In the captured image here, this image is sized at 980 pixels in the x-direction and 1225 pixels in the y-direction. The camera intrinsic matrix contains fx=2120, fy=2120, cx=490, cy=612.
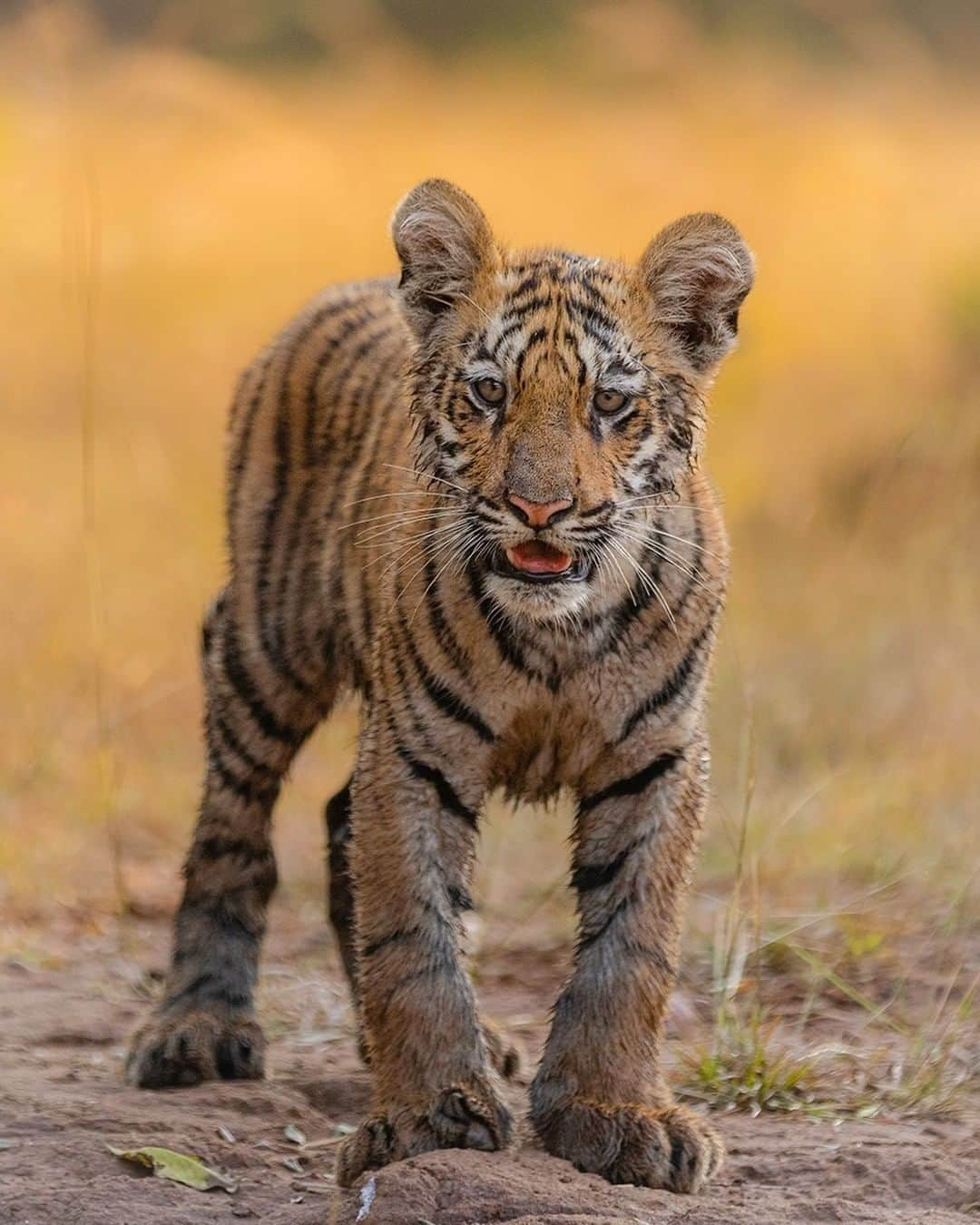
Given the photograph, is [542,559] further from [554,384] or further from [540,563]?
[554,384]

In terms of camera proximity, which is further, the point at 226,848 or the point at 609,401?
the point at 226,848

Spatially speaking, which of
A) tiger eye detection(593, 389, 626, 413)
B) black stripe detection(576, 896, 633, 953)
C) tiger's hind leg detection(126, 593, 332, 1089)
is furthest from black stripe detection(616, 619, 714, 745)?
tiger's hind leg detection(126, 593, 332, 1089)

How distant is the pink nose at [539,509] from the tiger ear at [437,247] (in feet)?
1.97

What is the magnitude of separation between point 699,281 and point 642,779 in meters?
0.92

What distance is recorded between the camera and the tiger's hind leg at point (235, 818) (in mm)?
4703

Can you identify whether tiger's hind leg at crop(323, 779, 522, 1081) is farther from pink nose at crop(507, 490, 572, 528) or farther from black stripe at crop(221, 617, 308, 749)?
pink nose at crop(507, 490, 572, 528)

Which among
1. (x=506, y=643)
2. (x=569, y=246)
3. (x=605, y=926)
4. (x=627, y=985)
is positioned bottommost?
(x=627, y=985)

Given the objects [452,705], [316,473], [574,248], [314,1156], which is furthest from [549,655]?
[574,248]

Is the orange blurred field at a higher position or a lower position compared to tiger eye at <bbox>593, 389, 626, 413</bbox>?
higher

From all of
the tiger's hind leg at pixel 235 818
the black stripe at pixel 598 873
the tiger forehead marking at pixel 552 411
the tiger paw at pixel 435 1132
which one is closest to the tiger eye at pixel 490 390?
the tiger forehead marking at pixel 552 411

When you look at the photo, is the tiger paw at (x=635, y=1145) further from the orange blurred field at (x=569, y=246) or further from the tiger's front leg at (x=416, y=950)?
the orange blurred field at (x=569, y=246)

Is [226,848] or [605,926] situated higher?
[226,848]

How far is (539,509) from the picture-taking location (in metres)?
3.45

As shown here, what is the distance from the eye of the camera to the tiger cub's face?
11.6ft
